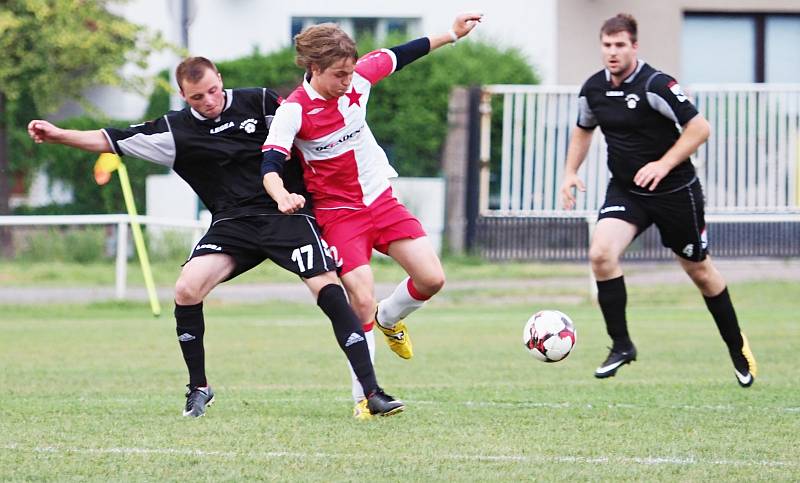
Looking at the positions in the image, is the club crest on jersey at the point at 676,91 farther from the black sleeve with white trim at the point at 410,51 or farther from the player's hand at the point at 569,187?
the black sleeve with white trim at the point at 410,51

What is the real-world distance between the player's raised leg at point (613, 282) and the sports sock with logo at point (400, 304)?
1.23m

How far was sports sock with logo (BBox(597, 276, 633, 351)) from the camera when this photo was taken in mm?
8297

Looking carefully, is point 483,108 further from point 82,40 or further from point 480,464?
point 480,464

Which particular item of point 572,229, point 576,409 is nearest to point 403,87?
point 572,229

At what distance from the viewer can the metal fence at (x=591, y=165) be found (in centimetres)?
2055

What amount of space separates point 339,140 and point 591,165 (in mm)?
14462

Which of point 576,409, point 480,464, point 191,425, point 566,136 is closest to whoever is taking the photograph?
point 480,464

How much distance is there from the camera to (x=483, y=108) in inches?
828

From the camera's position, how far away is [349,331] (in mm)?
6719

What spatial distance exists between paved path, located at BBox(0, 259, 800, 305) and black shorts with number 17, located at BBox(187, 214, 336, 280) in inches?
391

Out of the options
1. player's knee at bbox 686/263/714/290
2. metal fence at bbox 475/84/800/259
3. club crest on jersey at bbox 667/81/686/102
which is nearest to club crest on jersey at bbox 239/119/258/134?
club crest on jersey at bbox 667/81/686/102

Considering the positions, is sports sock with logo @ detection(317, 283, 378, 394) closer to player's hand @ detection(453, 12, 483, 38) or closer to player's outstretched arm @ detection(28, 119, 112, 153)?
player's outstretched arm @ detection(28, 119, 112, 153)

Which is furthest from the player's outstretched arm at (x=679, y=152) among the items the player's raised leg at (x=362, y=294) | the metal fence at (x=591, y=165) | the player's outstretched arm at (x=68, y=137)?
the metal fence at (x=591, y=165)

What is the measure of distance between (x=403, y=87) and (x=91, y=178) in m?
5.99
